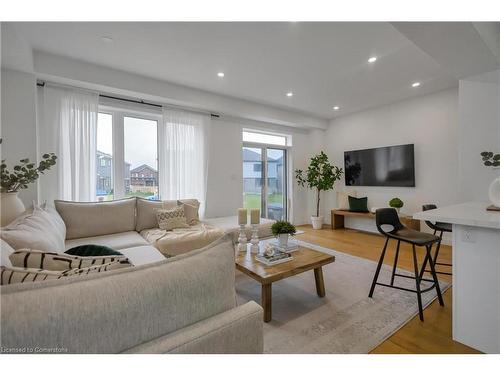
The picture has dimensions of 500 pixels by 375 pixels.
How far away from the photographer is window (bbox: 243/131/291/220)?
201 inches

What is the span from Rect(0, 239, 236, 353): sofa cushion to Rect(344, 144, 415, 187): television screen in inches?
186

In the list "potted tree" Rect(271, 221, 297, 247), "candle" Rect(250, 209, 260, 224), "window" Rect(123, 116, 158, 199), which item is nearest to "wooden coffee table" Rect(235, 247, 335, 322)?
"potted tree" Rect(271, 221, 297, 247)

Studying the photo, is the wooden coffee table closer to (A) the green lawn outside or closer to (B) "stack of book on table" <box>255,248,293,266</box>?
(B) "stack of book on table" <box>255,248,293,266</box>

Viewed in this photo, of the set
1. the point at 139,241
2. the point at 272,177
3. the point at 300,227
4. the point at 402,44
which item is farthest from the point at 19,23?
the point at 300,227

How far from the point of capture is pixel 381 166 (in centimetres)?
471

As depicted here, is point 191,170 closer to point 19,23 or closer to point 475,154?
point 19,23

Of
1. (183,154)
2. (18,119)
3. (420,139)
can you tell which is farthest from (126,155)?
(420,139)

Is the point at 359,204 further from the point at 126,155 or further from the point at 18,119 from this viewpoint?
the point at 18,119

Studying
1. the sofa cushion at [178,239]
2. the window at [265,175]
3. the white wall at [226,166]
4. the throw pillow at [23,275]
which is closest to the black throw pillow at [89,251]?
the throw pillow at [23,275]

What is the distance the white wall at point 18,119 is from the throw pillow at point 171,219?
1472 mm

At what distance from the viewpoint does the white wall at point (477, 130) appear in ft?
7.80

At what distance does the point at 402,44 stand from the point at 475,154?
4.69 ft

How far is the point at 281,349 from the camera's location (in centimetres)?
153

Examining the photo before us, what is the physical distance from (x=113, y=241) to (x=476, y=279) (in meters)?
3.20
